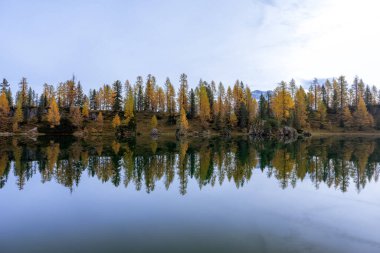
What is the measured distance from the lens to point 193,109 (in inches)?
5664

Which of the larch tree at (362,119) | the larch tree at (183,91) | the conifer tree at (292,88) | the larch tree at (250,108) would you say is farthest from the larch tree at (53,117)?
the larch tree at (362,119)

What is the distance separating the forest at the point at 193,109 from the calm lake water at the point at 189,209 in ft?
299

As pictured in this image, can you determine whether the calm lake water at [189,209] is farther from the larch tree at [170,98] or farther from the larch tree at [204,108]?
the larch tree at [170,98]

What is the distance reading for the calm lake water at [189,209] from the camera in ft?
49.6

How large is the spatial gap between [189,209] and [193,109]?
4856 inches

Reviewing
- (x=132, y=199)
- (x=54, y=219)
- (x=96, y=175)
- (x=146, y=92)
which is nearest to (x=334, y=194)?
(x=132, y=199)

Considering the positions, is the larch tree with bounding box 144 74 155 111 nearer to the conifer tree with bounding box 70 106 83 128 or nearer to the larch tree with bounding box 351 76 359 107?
the conifer tree with bounding box 70 106 83 128

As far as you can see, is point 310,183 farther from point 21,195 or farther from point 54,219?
point 21,195

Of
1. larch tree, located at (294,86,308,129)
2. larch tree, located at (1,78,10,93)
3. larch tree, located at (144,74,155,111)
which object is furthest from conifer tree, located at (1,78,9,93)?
larch tree, located at (294,86,308,129)

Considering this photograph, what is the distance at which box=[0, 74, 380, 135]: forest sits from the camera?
429ft

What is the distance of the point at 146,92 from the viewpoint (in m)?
156

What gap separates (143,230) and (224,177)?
17.4 m

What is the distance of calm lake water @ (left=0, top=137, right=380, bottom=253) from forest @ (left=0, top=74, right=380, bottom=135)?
9115cm

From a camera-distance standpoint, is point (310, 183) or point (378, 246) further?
point (310, 183)
